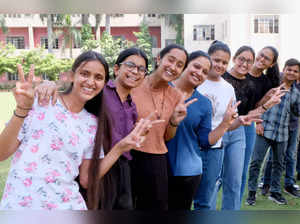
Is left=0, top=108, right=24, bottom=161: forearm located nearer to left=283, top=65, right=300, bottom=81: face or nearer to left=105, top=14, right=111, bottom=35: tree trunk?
left=105, top=14, right=111, bottom=35: tree trunk

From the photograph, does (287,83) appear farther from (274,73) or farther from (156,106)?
(156,106)

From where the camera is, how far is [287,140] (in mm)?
2947

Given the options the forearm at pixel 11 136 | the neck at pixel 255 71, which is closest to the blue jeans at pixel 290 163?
the neck at pixel 255 71

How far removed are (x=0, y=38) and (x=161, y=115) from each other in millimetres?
1089

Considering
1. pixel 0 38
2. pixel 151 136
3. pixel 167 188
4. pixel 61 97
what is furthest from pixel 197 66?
pixel 0 38

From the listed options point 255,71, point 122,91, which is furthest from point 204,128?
point 255,71

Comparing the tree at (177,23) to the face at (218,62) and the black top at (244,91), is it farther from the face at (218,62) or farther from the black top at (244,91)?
the black top at (244,91)

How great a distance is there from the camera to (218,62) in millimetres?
2031

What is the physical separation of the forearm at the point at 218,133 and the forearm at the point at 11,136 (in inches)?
39.3

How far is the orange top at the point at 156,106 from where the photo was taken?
154 centimetres

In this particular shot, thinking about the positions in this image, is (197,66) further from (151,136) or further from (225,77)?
(225,77)

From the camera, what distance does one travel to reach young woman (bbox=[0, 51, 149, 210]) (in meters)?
1.02

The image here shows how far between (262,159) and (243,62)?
1.05 metres

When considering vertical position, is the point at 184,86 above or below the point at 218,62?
below
